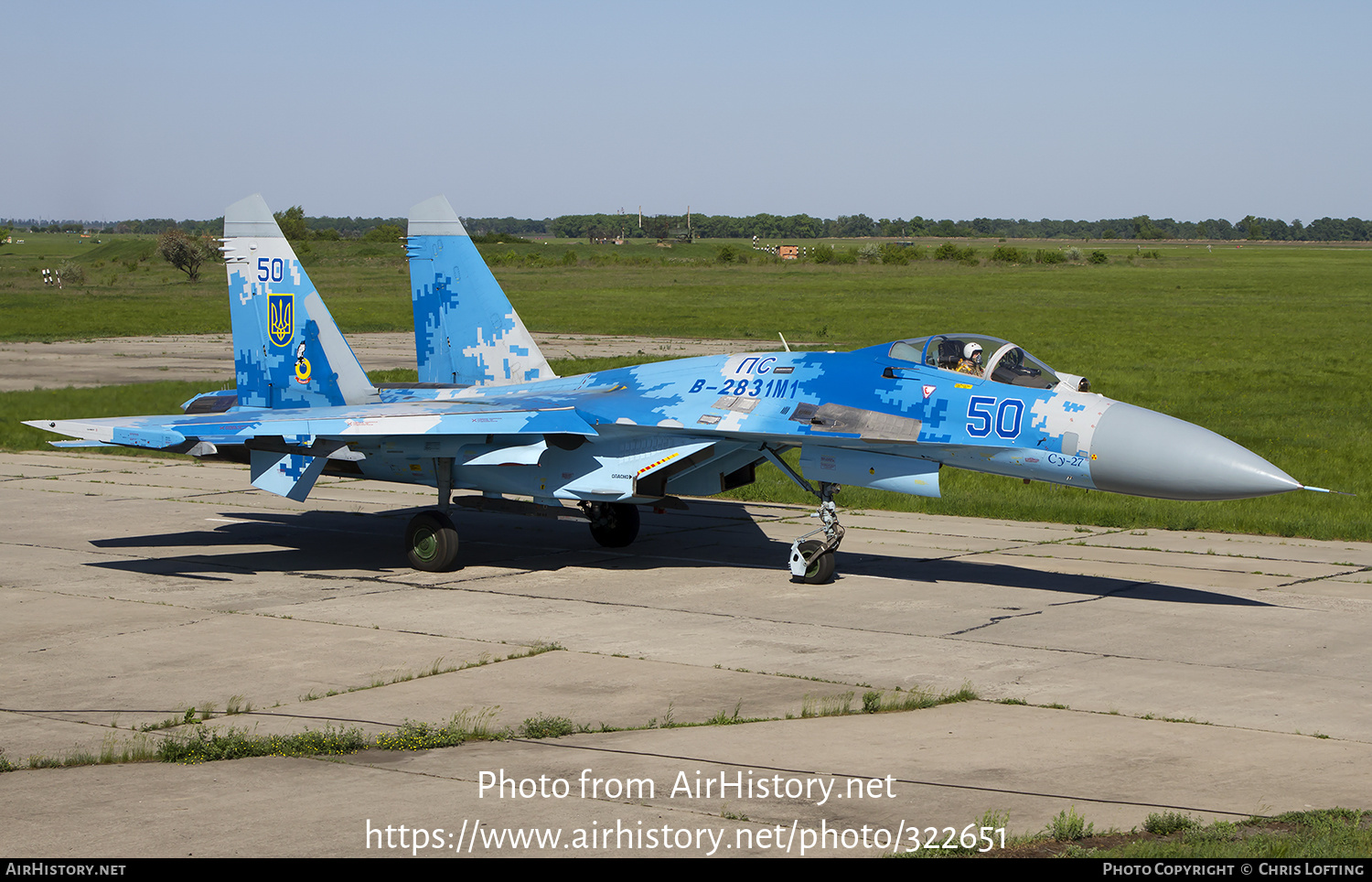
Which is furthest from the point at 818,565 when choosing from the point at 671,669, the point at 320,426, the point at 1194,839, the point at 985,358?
the point at 1194,839

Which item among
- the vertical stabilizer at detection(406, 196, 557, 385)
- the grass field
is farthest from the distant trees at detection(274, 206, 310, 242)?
the vertical stabilizer at detection(406, 196, 557, 385)

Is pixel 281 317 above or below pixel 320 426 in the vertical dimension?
above

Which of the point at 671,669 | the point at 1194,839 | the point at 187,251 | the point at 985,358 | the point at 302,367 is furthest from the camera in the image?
the point at 187,251

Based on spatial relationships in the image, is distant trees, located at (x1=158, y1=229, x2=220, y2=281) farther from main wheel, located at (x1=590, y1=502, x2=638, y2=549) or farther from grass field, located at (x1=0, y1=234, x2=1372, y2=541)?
main wheel, located at (x1=590, y1=502, x2=638, y2=549)

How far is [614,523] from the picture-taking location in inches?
691

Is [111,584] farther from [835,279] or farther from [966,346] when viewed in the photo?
[835,279]

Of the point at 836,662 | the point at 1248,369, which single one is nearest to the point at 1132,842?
the point at 836,662

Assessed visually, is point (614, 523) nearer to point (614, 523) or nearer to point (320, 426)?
point (614, 523)

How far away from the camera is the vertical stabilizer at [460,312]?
1861 cm

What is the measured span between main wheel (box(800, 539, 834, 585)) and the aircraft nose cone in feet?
10.6

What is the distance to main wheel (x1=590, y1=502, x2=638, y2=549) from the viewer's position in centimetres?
1756

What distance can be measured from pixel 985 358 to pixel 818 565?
2.95 meters

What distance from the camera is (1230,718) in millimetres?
9953

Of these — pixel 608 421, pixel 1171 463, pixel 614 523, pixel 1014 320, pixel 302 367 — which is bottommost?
pixel 614 523
